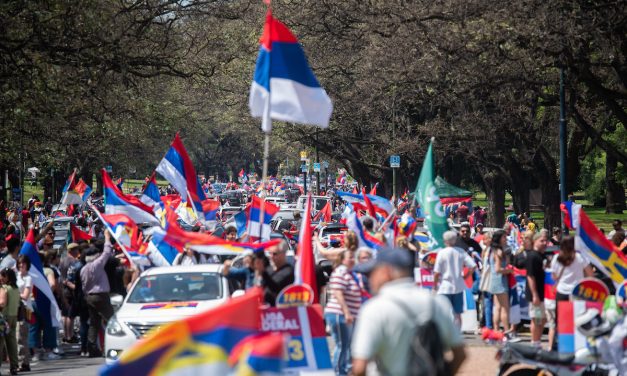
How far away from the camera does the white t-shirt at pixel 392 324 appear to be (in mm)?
6547

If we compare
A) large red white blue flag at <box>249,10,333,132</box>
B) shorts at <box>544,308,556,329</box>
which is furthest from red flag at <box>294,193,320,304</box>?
shorts at <box>544,308,556,329</box>

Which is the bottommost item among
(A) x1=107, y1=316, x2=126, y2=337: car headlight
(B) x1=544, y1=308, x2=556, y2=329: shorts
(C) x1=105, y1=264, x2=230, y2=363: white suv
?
(B) x1=544, y1=308, x2=556, y2=329: shorts

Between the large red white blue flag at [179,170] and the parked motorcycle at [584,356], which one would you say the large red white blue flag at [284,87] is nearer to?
the parked motorcycle at [584,356]

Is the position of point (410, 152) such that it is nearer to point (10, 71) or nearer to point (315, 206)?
point (315, 206)

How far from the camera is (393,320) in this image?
6555mm

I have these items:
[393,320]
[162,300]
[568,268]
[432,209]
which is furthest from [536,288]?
[393,320]

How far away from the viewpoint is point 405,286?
6.70 meters

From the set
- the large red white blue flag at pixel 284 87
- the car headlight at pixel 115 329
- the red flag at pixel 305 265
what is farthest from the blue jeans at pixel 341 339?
the car headlight at pixel 115 329

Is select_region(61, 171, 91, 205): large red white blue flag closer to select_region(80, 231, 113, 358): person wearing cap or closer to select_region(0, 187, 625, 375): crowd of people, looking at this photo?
select_region(0, 187, 625, 375): crowd of people

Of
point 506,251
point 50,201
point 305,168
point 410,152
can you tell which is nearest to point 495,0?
point 506,251

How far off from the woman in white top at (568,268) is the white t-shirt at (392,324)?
828cm

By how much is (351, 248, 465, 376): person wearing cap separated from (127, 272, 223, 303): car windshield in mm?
8622

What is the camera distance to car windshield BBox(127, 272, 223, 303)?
50.1 ft

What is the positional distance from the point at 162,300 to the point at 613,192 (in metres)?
55.1
